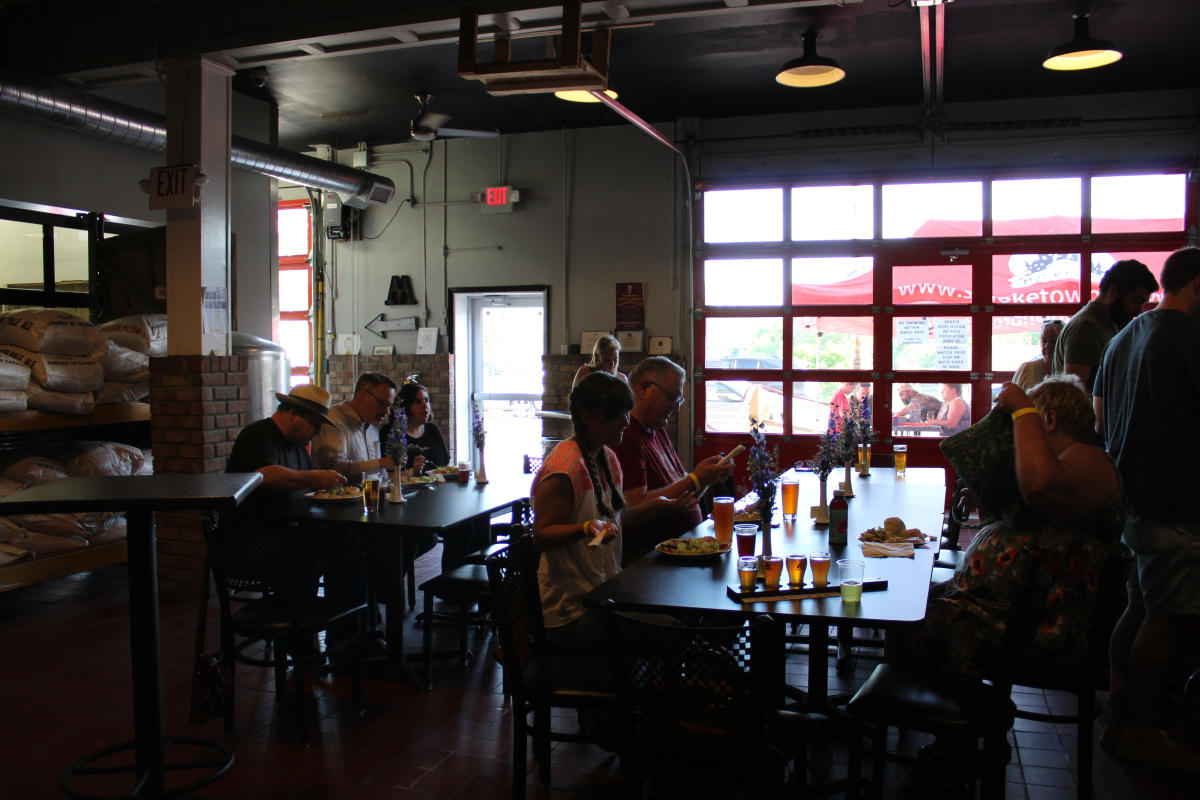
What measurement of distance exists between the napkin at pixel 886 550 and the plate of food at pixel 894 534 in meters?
0.07

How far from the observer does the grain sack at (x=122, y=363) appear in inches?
236

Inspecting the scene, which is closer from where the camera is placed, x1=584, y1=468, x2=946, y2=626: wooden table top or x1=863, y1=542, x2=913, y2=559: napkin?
x1=584, y1=468, x2=946, y2=626: wooden table top

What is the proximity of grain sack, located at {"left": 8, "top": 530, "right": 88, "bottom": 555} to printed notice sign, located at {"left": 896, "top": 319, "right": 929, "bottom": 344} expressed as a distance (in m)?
6.71

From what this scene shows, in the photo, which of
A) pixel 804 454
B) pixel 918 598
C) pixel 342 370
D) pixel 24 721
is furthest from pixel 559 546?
pixel 342 370

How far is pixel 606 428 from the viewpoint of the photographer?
3020 mm

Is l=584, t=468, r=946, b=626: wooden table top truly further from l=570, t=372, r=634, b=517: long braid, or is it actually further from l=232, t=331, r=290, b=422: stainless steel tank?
l=232, t=331, r=290, b=422: stainless steel tank

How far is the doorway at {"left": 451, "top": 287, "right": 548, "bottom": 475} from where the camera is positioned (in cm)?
950

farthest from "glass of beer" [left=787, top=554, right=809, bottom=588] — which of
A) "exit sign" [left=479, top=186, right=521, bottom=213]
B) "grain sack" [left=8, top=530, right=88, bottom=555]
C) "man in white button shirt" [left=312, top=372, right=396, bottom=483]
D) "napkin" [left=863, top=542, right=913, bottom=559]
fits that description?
"exit sign" [left=479, top=186, right=521, bottom=213]

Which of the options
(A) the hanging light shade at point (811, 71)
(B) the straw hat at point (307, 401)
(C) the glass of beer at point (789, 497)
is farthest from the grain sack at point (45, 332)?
(A) the hanging light shade at point (811, 71)

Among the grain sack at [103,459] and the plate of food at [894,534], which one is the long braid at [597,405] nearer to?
the plate of food at [894,534]

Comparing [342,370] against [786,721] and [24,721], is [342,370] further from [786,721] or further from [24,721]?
[786,721]

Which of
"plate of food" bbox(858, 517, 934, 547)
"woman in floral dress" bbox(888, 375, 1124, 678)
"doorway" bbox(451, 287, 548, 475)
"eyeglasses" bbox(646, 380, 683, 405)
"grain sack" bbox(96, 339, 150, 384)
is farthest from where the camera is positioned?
"doorway" bbox(451, 287, 548, 475)

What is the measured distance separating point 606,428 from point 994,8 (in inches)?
188

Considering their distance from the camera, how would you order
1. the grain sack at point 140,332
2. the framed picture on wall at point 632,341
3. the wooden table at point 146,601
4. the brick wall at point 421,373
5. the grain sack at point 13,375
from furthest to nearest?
the brick wall at point 421,373 < the framed picture on wall at point 632,341 < the grain sack at point 140,332 < the grain sack at point 13,375 < the wooden table at point 146,601
